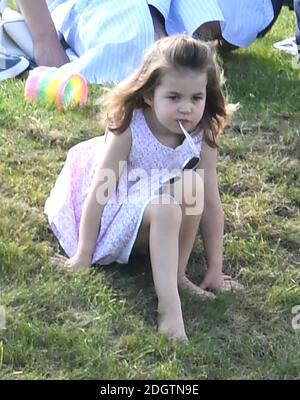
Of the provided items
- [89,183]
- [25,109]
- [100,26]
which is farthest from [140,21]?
[89,183]

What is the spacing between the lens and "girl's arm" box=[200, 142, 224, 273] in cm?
315

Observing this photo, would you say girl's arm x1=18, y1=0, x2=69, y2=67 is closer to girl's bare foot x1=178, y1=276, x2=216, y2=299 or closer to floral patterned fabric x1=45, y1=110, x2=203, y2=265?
floral patterned fabric x1=45, y1=110, x2=203, y2=265

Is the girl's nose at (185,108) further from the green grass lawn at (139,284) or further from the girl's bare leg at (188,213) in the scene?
the green grass lawn at (139,284)

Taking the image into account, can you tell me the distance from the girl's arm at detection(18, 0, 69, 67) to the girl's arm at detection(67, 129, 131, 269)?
170 centimetres

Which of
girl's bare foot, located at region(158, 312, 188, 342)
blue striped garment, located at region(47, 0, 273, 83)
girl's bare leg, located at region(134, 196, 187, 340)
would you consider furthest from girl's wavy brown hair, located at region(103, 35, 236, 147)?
blue striped garment, located at region(47, 0, 273, 83)

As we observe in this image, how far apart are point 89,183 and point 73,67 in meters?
1.48

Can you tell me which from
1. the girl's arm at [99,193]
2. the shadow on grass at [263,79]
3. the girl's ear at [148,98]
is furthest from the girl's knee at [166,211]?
the shadow on grass at [263,79]

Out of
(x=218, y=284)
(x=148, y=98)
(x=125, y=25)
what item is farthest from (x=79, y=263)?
(x=125, y=25)

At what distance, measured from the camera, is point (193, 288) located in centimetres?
305

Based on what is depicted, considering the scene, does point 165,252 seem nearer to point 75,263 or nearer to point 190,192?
point 190,192

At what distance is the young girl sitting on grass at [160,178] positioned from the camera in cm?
297

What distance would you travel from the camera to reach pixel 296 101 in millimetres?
4453

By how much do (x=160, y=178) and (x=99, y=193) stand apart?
7.3 inches
